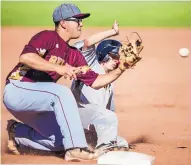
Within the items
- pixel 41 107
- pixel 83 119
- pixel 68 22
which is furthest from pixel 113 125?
pixel 68 22

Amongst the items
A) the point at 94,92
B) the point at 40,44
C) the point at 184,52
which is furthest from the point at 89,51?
the point at 184,52

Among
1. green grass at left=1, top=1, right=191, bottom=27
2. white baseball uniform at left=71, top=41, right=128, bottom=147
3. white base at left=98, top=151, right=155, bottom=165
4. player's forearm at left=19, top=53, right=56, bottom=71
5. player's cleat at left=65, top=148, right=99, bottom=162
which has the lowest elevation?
player's cleat at left=65, top=148, right=99, bottom=162

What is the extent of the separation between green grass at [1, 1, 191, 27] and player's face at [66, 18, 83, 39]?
0.22ft

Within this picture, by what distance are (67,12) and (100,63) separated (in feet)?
1.88

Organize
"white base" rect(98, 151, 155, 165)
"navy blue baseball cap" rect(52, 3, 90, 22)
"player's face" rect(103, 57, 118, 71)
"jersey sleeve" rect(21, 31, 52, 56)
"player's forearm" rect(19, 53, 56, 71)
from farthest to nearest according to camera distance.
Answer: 1. "player's face" rect(103, 57, 118, 71)
2. "navy blue baseball cap" rect(52, 3, 90, 22)
3. "jersey sleeve" rect(21, 31, 52, 56)
4. "player's forearm" rect(19, 53, 56, 71)
5. "white base" rect(98, 151, 155, 165)

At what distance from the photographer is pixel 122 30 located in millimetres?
5574

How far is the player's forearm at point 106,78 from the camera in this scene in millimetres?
5445

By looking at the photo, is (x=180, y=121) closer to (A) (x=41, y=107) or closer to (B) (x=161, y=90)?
(B) (x=161, y=90)

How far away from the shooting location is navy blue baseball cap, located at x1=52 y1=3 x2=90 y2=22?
18.1 ft

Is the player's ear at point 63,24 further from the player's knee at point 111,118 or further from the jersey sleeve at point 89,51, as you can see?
the player's knee at point 111,118

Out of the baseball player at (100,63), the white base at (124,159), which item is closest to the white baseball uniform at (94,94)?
the baseball player at (100,63)

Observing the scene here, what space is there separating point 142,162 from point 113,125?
0.80m

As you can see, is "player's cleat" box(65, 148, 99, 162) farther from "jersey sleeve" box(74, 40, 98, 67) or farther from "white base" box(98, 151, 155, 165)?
"jersey sleeve" box(74, 40, 98, 67)

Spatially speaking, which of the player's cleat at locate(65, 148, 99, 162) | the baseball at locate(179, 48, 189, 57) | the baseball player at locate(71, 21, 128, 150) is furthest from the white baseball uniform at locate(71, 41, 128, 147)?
the baseball at locate(179, 48, 189, 57)
